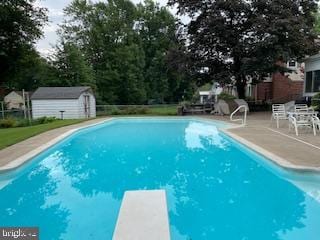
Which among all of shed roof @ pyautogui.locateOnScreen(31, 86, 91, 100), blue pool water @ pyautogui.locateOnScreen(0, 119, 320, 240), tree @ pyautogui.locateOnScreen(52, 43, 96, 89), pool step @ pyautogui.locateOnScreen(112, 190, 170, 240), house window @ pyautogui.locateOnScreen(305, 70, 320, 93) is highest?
tree @ pyautogui.locateOnScreen(52, 43, 96, 89)

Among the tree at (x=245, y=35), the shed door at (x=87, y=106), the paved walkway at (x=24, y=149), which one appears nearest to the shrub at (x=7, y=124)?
the shed door at (x=87, y=106)

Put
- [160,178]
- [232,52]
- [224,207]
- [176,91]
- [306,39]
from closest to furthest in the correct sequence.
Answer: [224,207] < [160,178] < [306,39] < [232,52] < [176,91]

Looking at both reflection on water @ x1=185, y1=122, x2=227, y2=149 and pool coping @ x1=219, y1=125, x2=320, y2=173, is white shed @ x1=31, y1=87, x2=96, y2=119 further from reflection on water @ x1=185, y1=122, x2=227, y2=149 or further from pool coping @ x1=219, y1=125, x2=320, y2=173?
pool coping @ x1=219, y1=125, x2=320, y2=173

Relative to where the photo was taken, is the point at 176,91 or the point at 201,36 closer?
the point at 201,36

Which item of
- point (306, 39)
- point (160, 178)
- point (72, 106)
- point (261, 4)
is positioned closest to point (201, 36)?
point (261, 4)

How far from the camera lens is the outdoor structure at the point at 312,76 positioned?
57.3 ft

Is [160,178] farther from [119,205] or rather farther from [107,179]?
[119,205]

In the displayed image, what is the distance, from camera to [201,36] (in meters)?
19.6

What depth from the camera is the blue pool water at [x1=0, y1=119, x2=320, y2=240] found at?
421cm

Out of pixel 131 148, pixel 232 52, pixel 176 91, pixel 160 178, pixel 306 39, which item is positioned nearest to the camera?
pixel 160 178

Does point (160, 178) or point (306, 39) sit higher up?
point (306, 39)

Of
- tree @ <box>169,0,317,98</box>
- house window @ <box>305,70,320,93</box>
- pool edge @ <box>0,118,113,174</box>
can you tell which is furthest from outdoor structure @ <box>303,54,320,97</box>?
pool edge @ <box>0,118,113,174</box>

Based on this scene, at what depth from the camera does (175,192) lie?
571cm

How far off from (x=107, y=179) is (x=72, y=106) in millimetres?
14680
